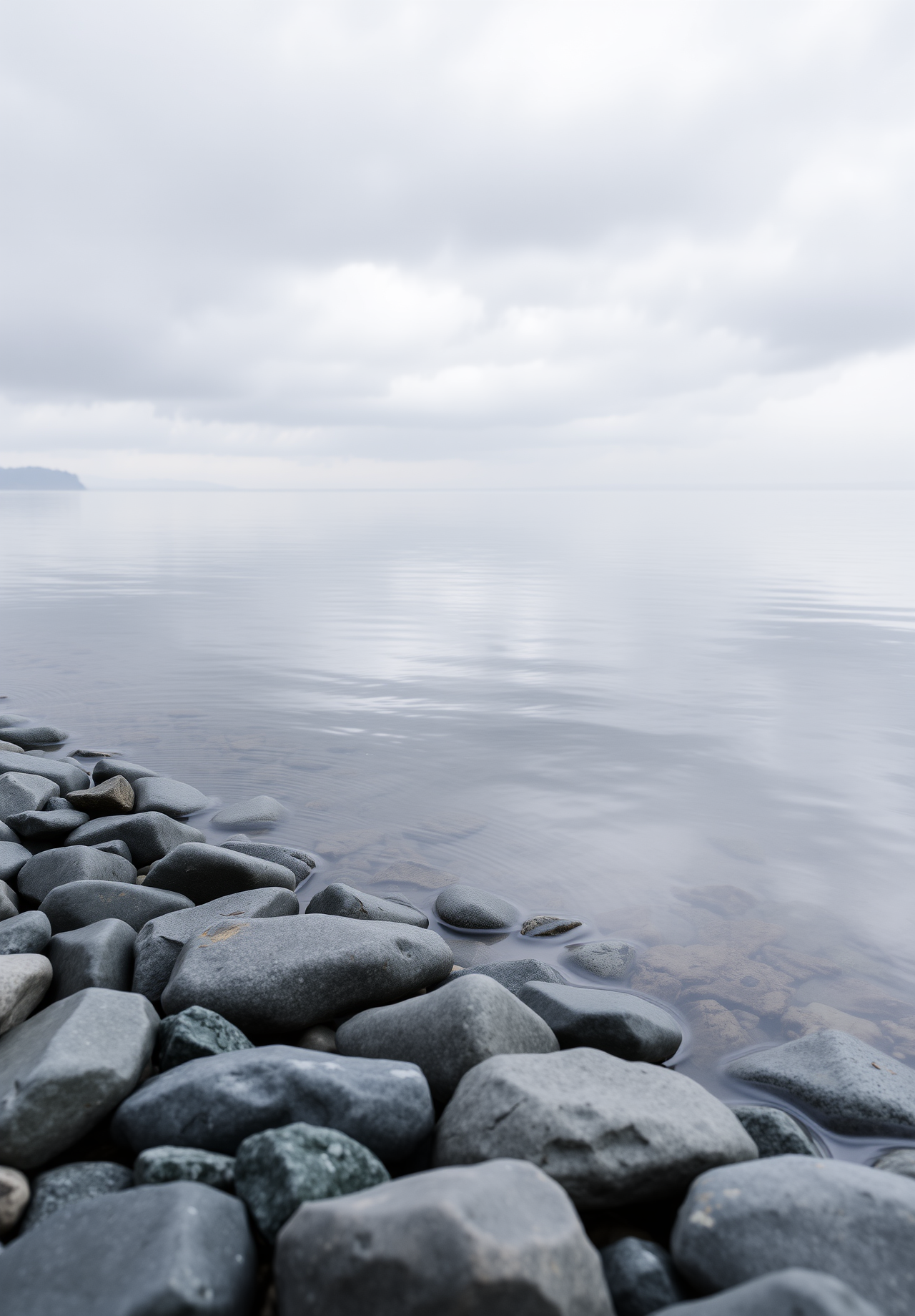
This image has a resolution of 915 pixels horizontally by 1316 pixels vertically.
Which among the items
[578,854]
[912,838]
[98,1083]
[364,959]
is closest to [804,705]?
[912,838]

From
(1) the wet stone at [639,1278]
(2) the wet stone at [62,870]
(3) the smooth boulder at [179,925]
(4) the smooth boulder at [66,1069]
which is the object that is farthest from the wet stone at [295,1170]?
(2) the wet stone at [62,870]

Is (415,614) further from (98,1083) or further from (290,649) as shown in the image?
(98,1083)

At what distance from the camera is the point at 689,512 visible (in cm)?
9481

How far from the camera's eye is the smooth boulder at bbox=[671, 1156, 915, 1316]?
7.62 feet

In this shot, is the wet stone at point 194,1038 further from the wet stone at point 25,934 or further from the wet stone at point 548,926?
the wet stone at point 548,926

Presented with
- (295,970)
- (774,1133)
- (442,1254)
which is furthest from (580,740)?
(442,1254)

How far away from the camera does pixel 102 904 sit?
195 inches

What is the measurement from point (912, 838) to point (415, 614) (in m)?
15.2

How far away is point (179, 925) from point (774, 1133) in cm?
323

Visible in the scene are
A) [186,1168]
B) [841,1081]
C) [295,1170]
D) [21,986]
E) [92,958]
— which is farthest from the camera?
[92,958]

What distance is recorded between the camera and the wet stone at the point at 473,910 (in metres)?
5.97

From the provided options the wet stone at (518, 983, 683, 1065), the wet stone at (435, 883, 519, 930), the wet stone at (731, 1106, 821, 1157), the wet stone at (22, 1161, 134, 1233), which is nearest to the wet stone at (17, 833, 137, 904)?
the wet stone at (435, 883, 519, 930)

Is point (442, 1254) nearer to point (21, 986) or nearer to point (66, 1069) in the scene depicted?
point (66, 1069)

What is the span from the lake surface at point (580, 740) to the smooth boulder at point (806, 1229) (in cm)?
185
